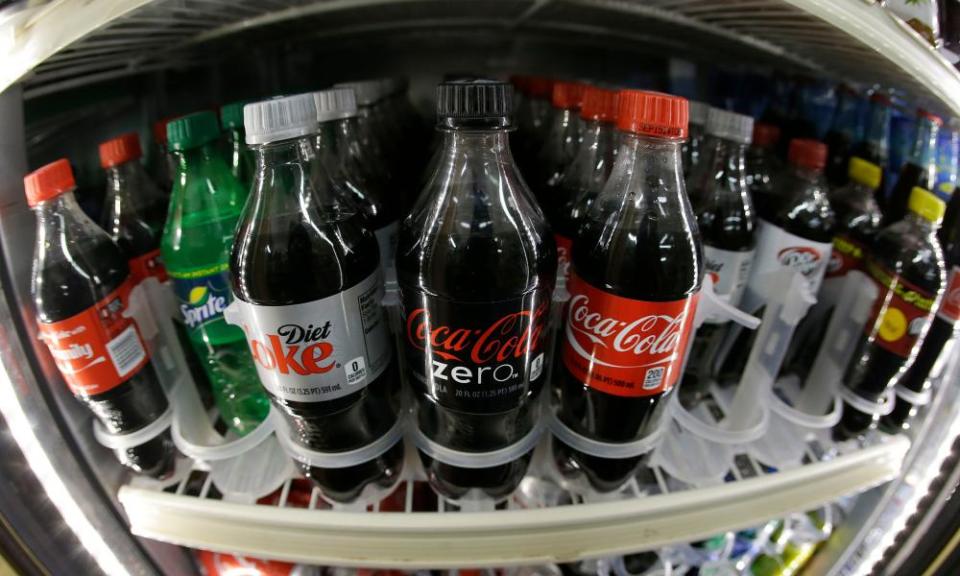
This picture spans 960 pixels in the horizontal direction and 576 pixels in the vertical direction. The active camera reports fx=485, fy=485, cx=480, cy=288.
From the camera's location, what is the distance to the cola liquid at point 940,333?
684 mm

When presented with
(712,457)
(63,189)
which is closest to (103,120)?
(63,189)

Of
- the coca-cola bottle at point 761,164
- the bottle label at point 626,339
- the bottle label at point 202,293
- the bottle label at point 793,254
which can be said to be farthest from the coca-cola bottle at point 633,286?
the bottle label at point 202,293

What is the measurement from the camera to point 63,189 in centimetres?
57

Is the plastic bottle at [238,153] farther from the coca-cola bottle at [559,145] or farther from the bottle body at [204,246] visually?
the coca-cola bottle at [559,145]

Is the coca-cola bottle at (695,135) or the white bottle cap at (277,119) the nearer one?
the white bottle cap at (277,119)

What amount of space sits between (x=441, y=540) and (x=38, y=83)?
0.86 m

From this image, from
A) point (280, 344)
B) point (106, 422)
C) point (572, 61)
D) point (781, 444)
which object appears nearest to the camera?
point (280, 344)

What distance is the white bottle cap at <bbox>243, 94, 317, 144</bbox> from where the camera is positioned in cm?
47

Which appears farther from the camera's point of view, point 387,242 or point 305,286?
point 387,242

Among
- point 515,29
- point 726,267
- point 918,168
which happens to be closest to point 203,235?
point 726,267

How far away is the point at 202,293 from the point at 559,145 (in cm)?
64

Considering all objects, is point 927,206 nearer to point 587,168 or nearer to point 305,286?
point 587,168

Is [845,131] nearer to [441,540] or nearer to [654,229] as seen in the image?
[654,229]

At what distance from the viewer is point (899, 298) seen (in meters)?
0.70
